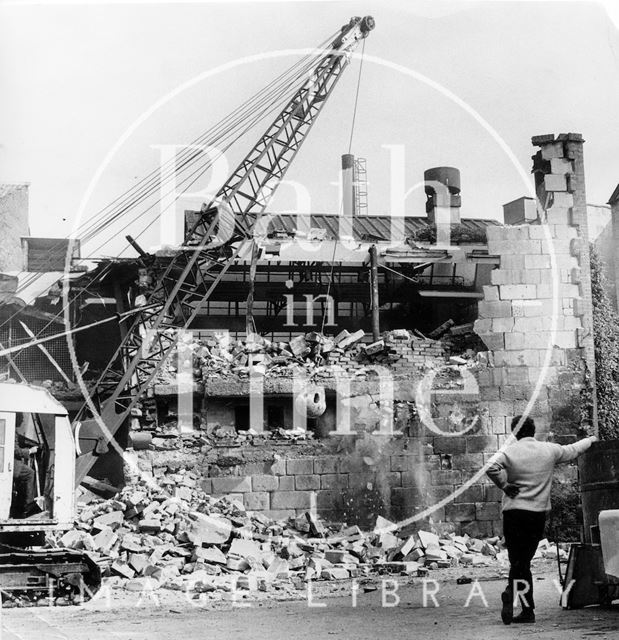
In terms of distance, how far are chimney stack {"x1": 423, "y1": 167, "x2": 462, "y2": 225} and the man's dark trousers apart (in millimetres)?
21974

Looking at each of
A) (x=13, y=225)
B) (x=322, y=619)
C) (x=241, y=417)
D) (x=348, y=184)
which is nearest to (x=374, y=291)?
(x=241, y=417)

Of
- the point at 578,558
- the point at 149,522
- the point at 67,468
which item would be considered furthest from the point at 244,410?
the point at 578,558

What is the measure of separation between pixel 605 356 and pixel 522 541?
15.3 m

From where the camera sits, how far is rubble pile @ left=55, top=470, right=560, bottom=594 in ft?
43.1

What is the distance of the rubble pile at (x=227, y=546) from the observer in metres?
13.1

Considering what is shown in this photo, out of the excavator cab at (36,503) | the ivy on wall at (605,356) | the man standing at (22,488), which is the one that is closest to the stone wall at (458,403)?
the ivy on wall at (605,356)

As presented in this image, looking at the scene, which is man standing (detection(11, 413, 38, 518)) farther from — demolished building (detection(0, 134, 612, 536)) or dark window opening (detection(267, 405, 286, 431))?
dark window opening (detection(267, 405, 286, 431))

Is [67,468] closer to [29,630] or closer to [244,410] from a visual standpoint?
[29,630]

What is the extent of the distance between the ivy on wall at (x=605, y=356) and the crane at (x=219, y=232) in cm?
Result: 765

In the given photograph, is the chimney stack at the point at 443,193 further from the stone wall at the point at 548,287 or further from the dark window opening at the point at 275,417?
the dark window opening at the point at 275,417

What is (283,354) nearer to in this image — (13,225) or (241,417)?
(241,417)

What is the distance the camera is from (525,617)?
22.0ft

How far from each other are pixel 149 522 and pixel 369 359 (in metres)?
7.62

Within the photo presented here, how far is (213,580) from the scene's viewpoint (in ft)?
42.1
